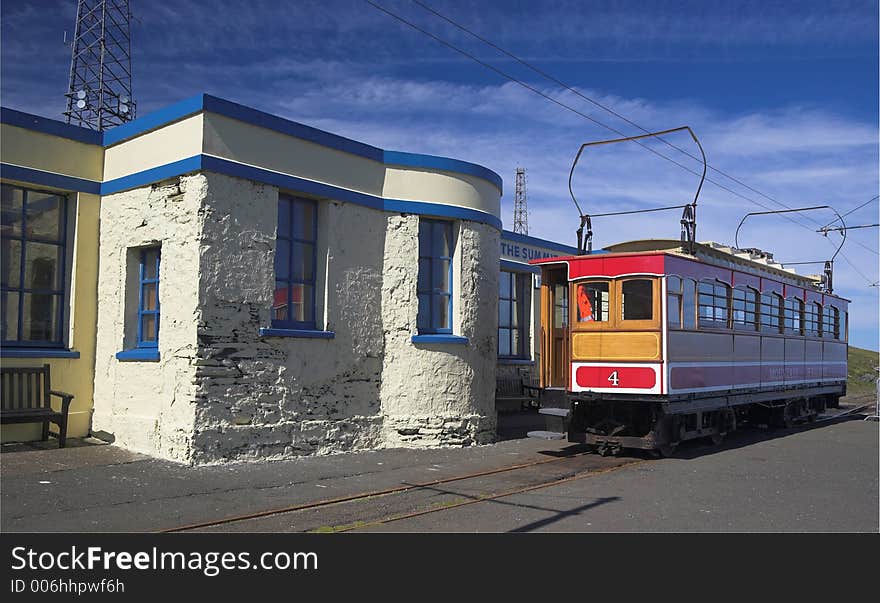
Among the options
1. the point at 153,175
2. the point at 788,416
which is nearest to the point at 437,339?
the point at 153,175

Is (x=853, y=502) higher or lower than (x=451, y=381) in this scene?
lower

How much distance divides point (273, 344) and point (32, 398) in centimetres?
341

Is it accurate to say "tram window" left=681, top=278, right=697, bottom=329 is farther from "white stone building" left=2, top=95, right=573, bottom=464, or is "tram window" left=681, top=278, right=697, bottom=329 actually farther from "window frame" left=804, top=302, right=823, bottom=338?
"window frame" left=804, top=302, right=823, bottom=338

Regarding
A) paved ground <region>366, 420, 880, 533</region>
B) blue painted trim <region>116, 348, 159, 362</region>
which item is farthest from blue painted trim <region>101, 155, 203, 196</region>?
paved ground <region>366, 420, 880, 533</region>

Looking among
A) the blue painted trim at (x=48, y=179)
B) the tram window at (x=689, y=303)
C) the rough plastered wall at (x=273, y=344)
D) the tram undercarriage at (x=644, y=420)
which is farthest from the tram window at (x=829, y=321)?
the blue painted trim at (x=48, y=179)

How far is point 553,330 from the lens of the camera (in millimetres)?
13828

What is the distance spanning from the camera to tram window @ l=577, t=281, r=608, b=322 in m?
13.0

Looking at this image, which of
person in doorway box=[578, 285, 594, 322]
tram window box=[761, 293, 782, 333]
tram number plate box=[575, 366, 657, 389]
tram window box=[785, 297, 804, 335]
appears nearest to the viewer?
tram number plate box=[575, 366, 657, 389]

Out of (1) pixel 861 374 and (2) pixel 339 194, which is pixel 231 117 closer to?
(2) pixel 339 194

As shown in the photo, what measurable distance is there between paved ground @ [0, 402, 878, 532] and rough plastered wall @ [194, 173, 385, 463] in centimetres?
48
